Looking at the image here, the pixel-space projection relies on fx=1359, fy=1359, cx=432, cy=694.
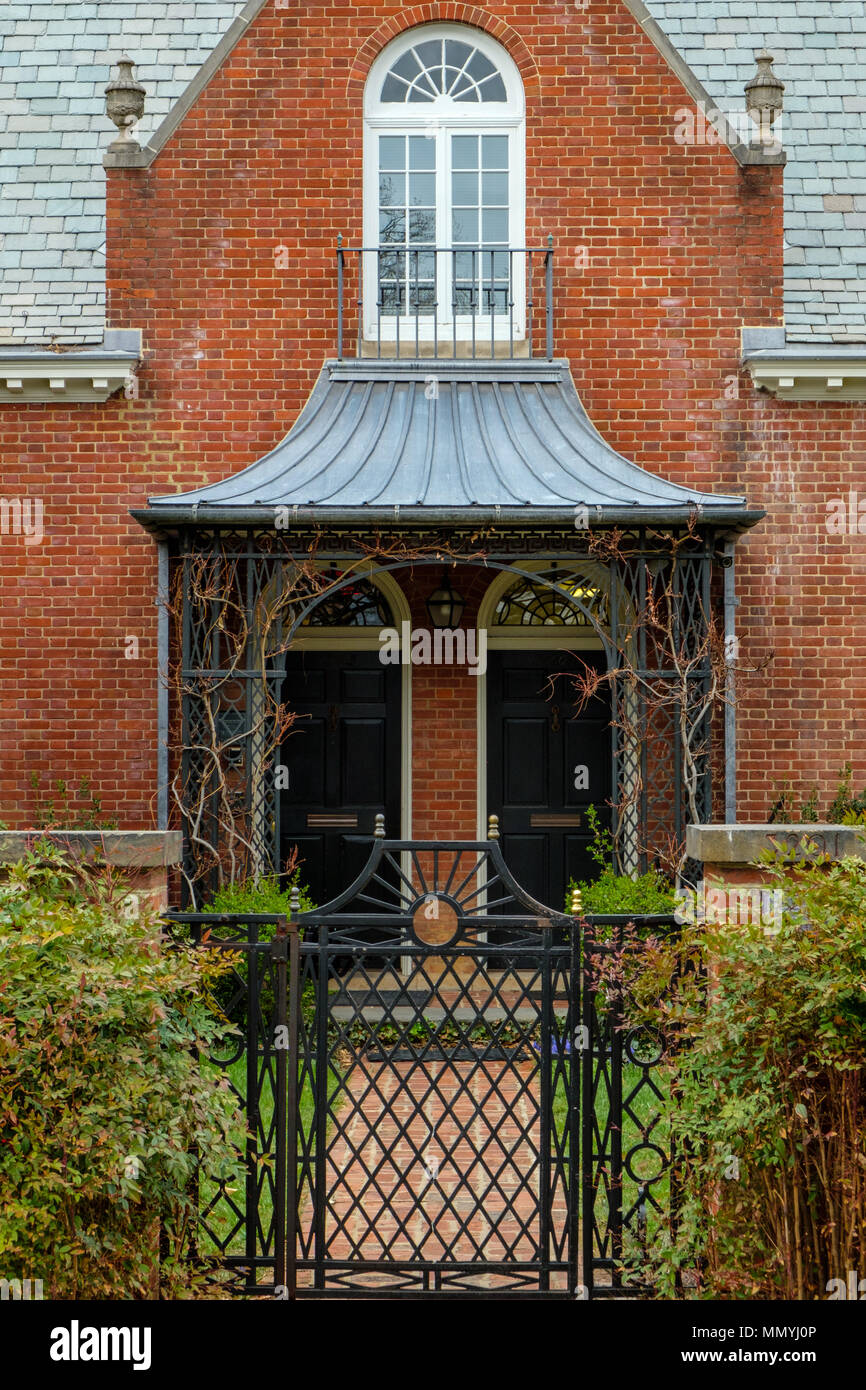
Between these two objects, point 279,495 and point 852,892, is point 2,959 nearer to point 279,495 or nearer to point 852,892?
point 852,892

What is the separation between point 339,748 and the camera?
35.3ft

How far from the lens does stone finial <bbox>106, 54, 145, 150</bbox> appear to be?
9.95m

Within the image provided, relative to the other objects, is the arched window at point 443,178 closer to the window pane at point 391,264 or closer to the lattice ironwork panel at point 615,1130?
the window pane at point 391,264

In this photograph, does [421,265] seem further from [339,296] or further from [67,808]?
[67,808]

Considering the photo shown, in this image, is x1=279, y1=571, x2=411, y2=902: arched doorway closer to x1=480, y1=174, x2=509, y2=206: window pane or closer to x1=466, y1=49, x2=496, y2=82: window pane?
x1=480, y1=174, x2=509, y2=206: window pane

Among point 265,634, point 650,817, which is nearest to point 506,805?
point 650,817

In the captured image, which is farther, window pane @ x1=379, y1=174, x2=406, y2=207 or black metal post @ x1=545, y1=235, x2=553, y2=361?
window pane @ x1=379, y1=174, x2=406, y2=207

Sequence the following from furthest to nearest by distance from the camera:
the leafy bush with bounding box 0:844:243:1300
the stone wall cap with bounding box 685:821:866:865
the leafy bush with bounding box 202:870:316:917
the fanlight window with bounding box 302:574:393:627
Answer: the fanlight window with bounding box 302:574:393:627, the leafy bush with bounding box 202:870:316:917, the stone wall cap with bounding box 685:821:866:865, the leafy bush with bounding box 0:844:243:1300

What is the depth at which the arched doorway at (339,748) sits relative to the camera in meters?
10.7

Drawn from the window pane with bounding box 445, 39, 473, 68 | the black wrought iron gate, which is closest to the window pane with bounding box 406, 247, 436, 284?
the window pane with bounding box 445, 39, 473, 68

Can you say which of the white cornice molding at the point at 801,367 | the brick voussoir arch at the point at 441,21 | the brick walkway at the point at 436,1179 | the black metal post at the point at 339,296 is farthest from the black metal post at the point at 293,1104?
the brick voussoir arch at the point at 441,21

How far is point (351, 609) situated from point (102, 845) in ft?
21.1

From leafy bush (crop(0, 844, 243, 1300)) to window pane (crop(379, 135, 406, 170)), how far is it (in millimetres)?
7824
